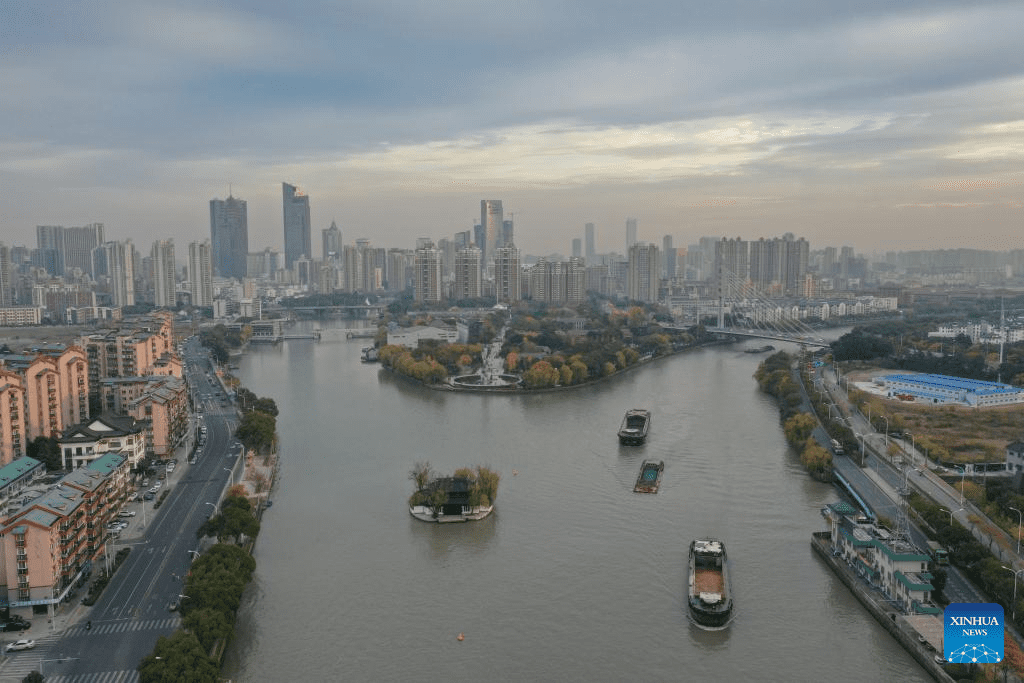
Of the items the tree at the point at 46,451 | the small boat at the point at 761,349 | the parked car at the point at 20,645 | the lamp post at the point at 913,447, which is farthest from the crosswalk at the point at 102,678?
the small boat at the point at 761,349

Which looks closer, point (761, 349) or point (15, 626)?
point (15, 626)

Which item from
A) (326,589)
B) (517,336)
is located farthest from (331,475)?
(517,336)

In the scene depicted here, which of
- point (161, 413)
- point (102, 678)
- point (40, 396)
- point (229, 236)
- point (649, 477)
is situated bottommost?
point (102, 678)

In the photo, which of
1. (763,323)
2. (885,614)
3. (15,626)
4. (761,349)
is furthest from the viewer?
(763,323)

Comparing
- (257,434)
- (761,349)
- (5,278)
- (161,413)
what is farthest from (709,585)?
(5,278)

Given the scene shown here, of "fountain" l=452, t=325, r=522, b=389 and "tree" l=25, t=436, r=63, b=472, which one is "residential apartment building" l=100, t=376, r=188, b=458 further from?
"fountain" l=452, t=325, r=522, b=389

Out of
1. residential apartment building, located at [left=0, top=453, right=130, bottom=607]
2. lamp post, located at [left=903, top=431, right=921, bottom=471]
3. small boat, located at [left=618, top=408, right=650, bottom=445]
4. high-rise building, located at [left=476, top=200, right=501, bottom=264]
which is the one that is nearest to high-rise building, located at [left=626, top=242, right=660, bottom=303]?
high-rise building, located at [left=476, top=200, right=501, bottom=264]

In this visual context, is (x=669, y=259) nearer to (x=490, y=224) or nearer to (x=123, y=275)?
(x=490, y=224)
